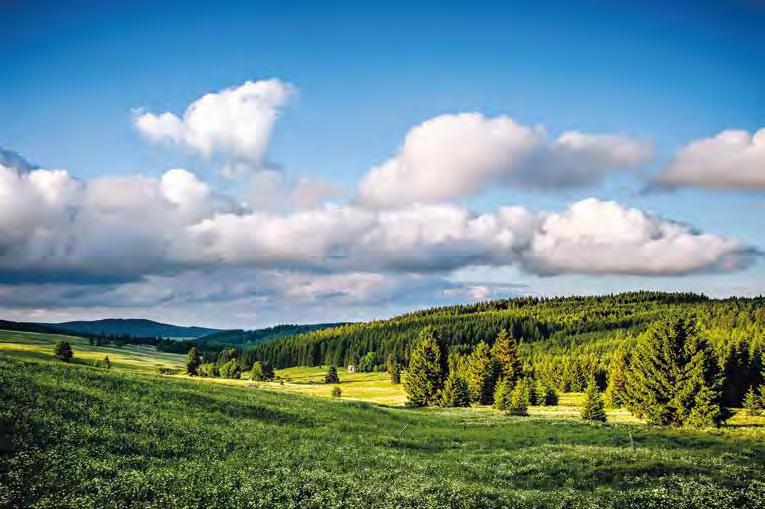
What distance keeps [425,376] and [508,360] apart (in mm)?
15396

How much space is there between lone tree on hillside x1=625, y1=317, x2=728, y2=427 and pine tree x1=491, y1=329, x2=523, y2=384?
2731 cm

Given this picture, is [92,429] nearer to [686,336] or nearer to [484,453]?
[484,453]

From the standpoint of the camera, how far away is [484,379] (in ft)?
291

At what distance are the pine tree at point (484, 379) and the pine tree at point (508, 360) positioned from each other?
1.59 metres

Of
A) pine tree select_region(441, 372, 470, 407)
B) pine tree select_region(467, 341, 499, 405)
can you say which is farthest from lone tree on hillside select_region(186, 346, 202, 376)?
pine tree select_region(467, 341, 499, 405)

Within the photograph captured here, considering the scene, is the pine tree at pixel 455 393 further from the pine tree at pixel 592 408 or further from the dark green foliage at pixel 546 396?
the pine tree at pixel 592 408

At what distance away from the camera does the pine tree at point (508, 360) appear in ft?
296

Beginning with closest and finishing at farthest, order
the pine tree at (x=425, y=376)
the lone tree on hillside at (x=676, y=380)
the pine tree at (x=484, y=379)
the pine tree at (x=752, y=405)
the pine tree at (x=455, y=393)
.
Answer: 1. the lone tree on hillside at (x=676, y=380)
2. the pine tree at (x=752, y=405)
3. the pine tree at (x=455, y=393)
4. the pine tree at (x=425, y=376)
5. the pine tree at (x=484, y=379)

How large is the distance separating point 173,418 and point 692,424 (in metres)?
54.9

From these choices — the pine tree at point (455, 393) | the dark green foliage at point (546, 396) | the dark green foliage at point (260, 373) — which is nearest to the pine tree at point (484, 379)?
the pine tree at point (455, 393)

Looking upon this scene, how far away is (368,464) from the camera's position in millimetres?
33156

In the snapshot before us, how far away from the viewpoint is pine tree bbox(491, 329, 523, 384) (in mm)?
90250

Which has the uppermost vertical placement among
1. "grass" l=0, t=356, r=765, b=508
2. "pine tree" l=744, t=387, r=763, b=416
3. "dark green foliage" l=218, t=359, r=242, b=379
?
"grass" l=0, t=356, r=765, b=508

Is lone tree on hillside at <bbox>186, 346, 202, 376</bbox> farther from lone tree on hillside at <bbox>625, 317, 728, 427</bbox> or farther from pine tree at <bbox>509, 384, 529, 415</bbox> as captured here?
lone tree on hillside at <bbox>625, 317, 728, 427</bbox>
